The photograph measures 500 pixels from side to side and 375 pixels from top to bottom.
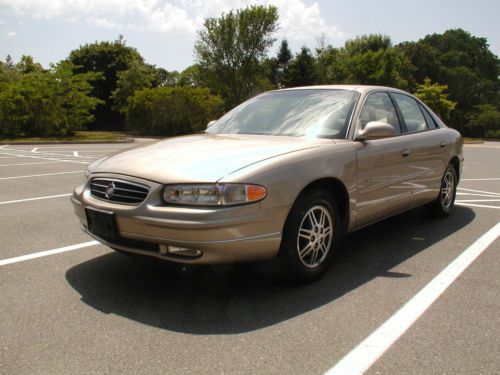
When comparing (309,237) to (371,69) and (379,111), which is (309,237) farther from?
(371,69)

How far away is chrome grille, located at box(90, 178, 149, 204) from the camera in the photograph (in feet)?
10.3

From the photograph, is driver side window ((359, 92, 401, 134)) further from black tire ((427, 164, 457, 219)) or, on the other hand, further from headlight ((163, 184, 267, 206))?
headlight ((163, 184, 267, 206))

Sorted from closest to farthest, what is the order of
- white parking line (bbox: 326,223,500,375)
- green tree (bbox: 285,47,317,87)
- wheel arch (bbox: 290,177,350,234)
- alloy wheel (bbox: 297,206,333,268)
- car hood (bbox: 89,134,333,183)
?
white parking line (bbox: 326,223,500,375) < car hood (bbox: 89,134,333,183) < alloy wheel (bbox: 297,206,333,268) < wheel arch (bbox: 290,177,350,234) < green tree (bbox: 285,47,317,87)

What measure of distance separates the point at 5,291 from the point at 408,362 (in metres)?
2.69

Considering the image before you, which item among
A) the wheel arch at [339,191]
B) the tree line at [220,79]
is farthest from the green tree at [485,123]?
the wheel arch at [339,191]

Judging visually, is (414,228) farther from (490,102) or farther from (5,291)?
(490,102)

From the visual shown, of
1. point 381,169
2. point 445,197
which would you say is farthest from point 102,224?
point 445,197

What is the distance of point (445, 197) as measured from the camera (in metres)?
5.79

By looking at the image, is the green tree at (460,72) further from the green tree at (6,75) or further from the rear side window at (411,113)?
the rear side window at (411,113)

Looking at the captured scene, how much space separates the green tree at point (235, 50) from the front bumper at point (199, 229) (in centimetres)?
4215

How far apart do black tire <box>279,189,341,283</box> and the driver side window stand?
97 centimetres

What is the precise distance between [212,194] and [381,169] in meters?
1.86

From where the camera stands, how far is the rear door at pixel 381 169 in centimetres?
398

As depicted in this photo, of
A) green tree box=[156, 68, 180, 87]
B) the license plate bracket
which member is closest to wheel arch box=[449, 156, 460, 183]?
the license plate bracket
